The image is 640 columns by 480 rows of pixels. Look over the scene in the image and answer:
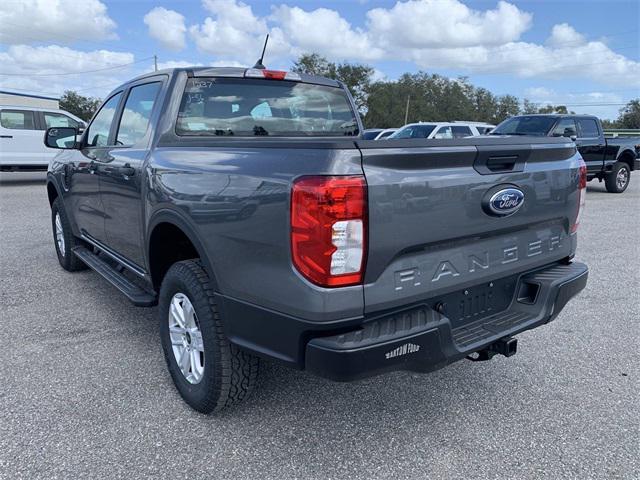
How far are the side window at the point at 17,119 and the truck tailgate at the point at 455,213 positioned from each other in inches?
568

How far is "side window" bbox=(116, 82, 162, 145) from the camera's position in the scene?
11.6ft

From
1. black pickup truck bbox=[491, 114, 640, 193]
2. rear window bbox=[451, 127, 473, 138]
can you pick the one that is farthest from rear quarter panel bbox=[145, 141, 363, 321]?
rear window bbox=[451, 127, 473, 138]

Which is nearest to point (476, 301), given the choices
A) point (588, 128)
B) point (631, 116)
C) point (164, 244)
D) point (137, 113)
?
point (164, 244)

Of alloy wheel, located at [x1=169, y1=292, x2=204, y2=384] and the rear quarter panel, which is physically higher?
the rear quarter panel

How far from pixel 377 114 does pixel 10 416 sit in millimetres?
63159

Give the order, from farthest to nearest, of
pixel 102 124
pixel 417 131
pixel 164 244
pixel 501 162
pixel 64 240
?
1. pixel 417 131
2. pixel 64 240
3. pixel 102 124
4. pixel 164 244
5. pixel 501 162

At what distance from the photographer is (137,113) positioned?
3.78m

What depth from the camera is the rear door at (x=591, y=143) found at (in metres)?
12.8

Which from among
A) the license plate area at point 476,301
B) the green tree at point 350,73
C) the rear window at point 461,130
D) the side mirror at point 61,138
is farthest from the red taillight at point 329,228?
the green tree at point 350,73

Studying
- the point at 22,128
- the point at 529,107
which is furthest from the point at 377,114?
the point at 22,128

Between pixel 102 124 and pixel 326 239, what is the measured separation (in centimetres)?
334

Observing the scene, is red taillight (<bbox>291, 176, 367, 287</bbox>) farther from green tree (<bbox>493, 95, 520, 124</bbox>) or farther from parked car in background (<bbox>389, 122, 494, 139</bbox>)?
green tree (<bbox>493, 95, 520, 124</bbox>)

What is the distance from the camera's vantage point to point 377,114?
208 feet

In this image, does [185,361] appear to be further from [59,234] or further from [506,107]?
[506,107]
